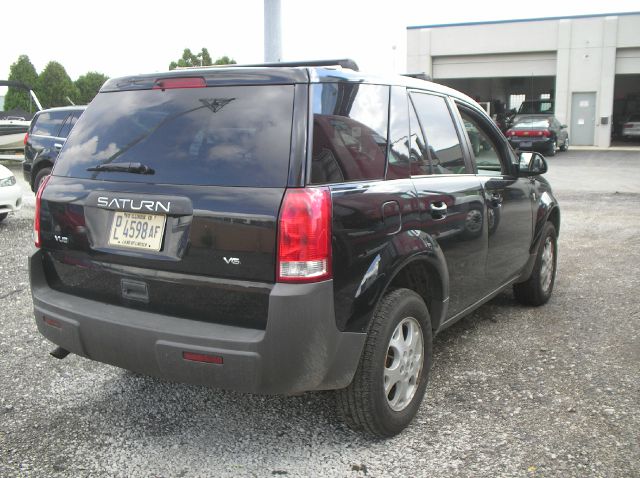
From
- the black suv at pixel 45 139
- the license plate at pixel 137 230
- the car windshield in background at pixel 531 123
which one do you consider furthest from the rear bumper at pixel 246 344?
the car windshield in background at pixel 531 123

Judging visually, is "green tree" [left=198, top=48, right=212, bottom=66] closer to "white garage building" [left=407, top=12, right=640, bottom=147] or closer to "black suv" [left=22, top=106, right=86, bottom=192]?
"white garage building" [left=407, top=12, right=640, bottom=147]

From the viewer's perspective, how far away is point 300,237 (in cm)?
256

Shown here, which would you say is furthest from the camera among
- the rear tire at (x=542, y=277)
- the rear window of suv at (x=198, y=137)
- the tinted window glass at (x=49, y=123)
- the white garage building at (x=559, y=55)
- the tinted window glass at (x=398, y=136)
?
the white garage building at (x=559, y=55)

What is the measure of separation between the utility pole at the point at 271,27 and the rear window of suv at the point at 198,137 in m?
9.43

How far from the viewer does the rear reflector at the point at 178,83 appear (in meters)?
2.91

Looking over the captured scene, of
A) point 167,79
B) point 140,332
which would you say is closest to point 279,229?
point 140,332

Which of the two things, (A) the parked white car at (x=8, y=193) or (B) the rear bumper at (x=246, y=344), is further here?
(A) the parked white car at (x=8, y=193)

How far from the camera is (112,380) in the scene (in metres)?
3.86

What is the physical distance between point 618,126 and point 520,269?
37.5 meters

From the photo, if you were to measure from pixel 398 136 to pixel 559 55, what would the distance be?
30954 millimetres

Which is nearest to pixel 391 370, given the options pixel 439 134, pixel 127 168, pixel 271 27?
pixel 439 134

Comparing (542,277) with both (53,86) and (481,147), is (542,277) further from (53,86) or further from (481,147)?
(53,86)

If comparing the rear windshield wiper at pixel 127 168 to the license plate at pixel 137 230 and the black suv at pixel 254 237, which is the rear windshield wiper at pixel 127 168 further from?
the license plate at pixel 137 230

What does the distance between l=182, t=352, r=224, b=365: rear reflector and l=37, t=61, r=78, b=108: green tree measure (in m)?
46.2
